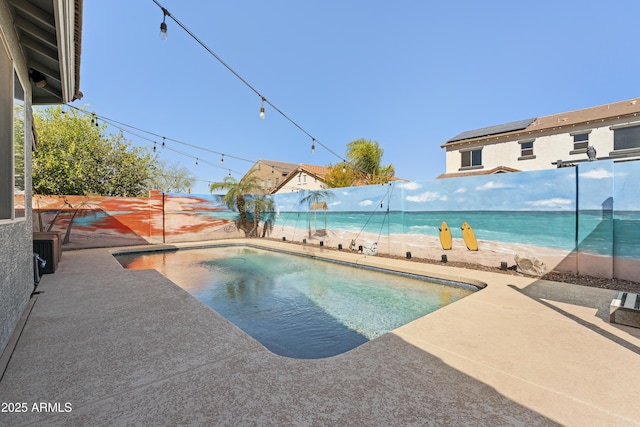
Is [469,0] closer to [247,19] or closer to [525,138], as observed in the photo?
[247,19]

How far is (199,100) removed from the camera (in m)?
16.3

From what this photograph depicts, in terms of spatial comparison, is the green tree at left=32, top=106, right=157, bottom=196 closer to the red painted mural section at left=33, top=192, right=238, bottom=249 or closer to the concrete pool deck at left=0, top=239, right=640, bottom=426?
the red painted mural section at left=33, top=192, right=238, bottom=249

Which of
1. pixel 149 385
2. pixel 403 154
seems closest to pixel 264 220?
pixel 403 154

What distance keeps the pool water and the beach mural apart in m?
1.96

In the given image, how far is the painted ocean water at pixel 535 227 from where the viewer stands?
18.3 ft

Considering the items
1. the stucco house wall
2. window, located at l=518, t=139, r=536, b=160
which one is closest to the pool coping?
the stucco house wall

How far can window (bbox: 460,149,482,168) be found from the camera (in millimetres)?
16562

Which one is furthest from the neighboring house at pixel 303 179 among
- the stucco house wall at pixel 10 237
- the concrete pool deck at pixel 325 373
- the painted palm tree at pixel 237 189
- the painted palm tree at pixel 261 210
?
the concrete pool deck at pixel 325 373

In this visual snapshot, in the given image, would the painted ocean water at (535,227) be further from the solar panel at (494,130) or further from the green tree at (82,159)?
the green tree at (82,159)

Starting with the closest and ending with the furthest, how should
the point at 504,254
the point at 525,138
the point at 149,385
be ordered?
1. the point at 149,385
2. the point at 504,254
3. the point at 525,138

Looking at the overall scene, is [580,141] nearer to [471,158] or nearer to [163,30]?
[471,158]

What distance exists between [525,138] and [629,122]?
12.3 feet

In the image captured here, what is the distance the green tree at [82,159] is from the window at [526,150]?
69.2 ft

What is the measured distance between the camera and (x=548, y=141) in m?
14.4
